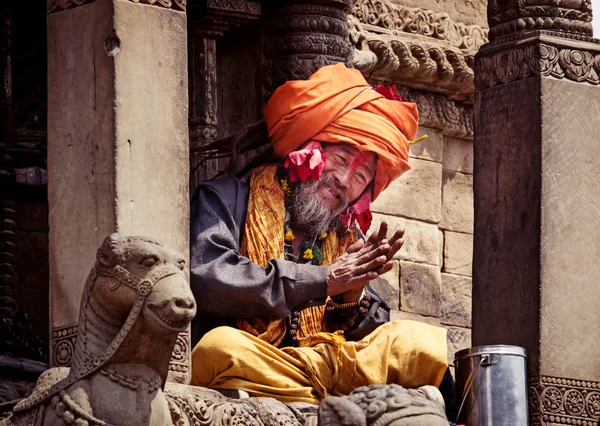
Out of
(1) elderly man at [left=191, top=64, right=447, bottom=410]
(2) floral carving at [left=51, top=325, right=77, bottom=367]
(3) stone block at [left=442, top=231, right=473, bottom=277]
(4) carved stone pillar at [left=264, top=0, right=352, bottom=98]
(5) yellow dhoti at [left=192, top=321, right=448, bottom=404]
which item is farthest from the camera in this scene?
(3) stone block at [left=442, top=231, right=473, bottom=277]

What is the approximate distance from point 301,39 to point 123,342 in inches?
147

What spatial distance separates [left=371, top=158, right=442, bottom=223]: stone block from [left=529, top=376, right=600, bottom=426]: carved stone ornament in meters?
2.70

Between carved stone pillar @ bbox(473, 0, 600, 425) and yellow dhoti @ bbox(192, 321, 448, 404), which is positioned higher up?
carved stone pillar @ bbox(473, 0, 600, 425)

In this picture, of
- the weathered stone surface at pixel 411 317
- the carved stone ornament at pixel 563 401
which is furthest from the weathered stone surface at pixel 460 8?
the carved stone ornament at pixel 563 401

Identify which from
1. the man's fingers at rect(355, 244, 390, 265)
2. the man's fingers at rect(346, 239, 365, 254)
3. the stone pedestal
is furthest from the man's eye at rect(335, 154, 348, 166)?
the stone pedestal

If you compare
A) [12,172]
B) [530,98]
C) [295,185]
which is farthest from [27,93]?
[530,98]

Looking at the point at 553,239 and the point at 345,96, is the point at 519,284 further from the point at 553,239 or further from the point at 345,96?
the point at 345,96

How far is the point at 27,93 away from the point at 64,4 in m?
1.79

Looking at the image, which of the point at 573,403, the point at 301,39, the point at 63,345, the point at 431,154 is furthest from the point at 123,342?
the point at 431,154

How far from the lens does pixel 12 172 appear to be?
14.4 meters

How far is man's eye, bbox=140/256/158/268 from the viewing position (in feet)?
37.8

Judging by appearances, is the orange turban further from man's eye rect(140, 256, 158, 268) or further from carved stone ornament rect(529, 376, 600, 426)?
man's eye rect(140, 256, 158, 268)

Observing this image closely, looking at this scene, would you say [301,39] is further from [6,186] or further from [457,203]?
[457,203]

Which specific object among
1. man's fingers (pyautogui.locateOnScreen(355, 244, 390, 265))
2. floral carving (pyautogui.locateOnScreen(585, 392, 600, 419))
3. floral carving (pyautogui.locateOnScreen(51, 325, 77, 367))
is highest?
man's fingers (pyautogui.locateOnScreen(355, 244, 390, 265))
